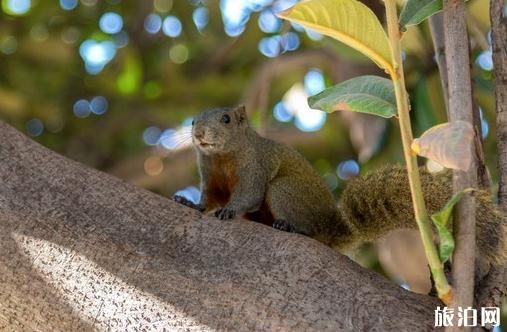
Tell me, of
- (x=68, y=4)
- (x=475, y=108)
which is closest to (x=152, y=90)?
(x=68, y=4)

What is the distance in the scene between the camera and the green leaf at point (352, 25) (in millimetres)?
1658

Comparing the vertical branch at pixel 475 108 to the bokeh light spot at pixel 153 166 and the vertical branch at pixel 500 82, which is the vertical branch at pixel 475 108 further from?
the bokeh light spot at pixel 153 166

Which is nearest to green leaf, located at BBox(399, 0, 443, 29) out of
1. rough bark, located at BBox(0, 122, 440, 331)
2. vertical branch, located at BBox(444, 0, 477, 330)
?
vertical branch, located at BBox(444, 0, 477, 330)

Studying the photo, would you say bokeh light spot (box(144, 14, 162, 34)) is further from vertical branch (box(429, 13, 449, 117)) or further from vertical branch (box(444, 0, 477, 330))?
vertical branch (box(444, 0, 477, 330))

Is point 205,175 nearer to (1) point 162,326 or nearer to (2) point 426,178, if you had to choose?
(2) point 426,178

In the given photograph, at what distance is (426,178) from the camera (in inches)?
84.9

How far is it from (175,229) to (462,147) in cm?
76

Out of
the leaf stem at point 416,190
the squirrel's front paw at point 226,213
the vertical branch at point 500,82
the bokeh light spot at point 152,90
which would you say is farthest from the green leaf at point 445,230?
the bokeh light spot at point 152,90

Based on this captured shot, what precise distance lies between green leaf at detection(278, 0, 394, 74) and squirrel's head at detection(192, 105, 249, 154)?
4.77 feet

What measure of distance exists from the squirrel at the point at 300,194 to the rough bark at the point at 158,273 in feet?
1.11

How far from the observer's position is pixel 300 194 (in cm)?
284

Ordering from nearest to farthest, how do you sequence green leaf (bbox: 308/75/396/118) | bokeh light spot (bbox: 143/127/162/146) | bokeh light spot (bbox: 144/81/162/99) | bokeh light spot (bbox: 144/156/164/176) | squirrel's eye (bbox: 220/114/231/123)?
green leaf (bbox: 308/75/396/118) < squirrel's eye (bbox: 220/114/231/123) < bokeh light spot (bbox: 144/156/164/176) < bokeh light spot (bbox: 144/81/162/99) < bokeh light spot (bbox: 143/127/162/146)

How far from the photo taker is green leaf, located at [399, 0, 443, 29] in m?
1.87

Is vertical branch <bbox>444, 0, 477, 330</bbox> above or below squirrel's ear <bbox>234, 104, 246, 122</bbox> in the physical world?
above
